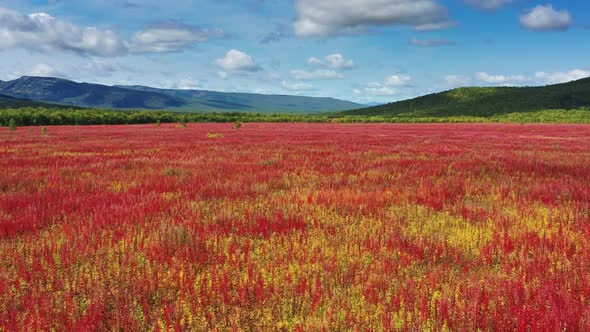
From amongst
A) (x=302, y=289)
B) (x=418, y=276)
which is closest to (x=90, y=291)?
(x=302, y=289)

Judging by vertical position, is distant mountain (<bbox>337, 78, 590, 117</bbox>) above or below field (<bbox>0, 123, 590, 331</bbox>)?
above

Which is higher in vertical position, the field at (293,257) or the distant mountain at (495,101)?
Answer: the distant mountain at (495,101)

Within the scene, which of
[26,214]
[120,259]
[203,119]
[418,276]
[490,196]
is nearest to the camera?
[418,276]

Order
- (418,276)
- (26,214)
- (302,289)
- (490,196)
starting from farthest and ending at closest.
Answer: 1. (490,196)
2. (26,214)
3. (418,276)
4. (302,289)

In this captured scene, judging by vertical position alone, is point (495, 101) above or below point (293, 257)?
above

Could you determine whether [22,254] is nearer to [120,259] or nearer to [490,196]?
[120,259]

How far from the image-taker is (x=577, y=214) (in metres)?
5.80

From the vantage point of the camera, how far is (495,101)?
141 m

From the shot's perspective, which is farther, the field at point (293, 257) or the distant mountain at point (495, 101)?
the distant mountain at point (495, 101)

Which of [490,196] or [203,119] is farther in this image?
[203,119]

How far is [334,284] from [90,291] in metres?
2.08

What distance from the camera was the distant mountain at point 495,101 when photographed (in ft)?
405

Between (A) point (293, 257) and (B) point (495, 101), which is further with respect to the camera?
(B) point (495, 101)

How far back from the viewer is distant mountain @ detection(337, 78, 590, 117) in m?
123
